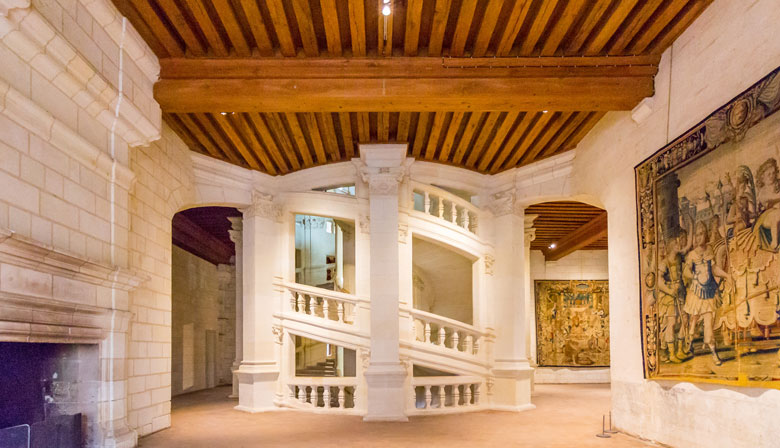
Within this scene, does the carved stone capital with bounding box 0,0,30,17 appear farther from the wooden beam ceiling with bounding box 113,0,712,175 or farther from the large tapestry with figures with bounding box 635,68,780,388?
the large tapestry with figures with bounding box 635,68,780,388

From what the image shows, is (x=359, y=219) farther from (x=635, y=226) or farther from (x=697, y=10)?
(x=697, y=10)

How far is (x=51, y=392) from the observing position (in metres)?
5.63

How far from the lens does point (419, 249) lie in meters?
13.9

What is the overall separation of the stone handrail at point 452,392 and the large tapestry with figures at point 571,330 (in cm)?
740

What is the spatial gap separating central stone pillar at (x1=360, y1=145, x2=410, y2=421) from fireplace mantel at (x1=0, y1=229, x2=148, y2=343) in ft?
13.2

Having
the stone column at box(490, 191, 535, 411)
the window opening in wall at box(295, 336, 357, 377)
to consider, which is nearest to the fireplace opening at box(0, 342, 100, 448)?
the stone column at box(490, 191, 535, 411)

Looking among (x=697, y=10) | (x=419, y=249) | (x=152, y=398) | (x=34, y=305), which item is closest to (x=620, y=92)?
(x=697, y=10)

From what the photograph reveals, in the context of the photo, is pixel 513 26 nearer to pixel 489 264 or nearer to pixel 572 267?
pixel 489 264

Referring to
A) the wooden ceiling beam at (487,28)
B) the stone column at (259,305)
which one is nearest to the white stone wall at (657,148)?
the wooden ceiling beam at (487,28)

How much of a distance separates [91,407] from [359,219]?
5297 millimetres

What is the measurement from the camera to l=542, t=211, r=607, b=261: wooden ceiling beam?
13.5m

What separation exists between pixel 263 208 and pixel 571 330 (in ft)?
35.1

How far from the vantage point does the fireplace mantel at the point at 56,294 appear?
171 inches

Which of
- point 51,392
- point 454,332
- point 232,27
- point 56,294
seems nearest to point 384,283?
point 454,332
